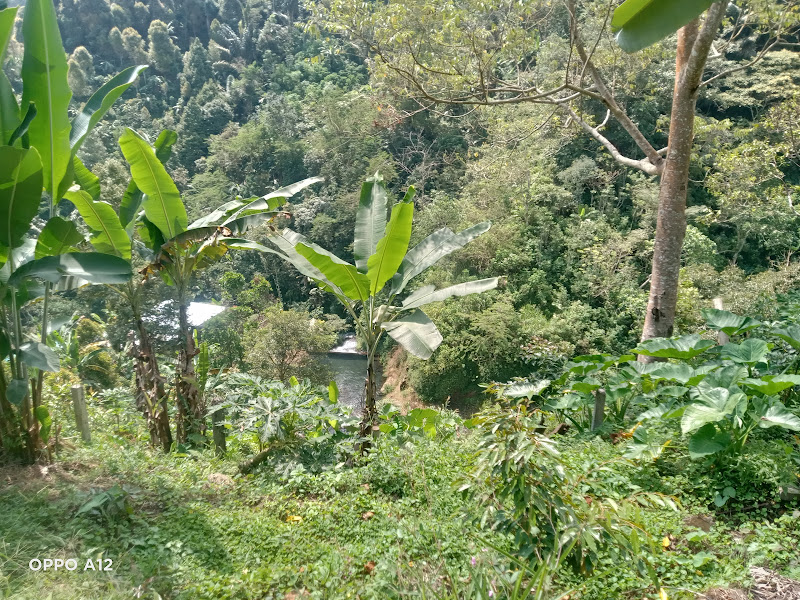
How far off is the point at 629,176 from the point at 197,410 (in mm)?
13952

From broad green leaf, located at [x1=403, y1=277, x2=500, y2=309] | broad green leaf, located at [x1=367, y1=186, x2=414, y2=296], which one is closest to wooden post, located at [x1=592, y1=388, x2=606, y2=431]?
broad green leaf, located at [x1=403, y1=277, x2=500, y2=309]

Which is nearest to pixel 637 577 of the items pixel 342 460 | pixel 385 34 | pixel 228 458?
pixel 342 460

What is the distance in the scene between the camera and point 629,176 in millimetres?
14500

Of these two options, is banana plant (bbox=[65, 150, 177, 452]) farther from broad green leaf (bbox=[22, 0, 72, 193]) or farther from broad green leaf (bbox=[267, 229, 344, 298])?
broad green leaf (bbox=[267, 229, 344, 298])

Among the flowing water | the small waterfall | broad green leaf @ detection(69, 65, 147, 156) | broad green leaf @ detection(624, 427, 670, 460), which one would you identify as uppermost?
broad green leaf @ detection(69, 65, 147, 156)

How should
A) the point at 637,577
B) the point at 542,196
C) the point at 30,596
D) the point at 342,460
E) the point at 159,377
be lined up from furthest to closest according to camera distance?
the point at 542,196
the point at 159,377
the point at 342,460
the point at 637,577
the point at 30,596

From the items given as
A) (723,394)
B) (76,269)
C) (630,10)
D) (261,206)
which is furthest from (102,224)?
(723,394)

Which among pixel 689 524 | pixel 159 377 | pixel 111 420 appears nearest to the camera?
pixel 689 524

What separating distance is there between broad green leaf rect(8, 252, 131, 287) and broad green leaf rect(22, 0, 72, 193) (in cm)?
46

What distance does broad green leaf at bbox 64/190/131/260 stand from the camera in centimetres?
358

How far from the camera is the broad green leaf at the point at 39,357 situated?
273 centimetres

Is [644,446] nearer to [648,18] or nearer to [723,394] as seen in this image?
[723,394]

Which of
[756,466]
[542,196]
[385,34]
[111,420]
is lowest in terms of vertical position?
[111,420]

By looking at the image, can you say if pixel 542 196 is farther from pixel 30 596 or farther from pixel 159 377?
pixel 30 596
